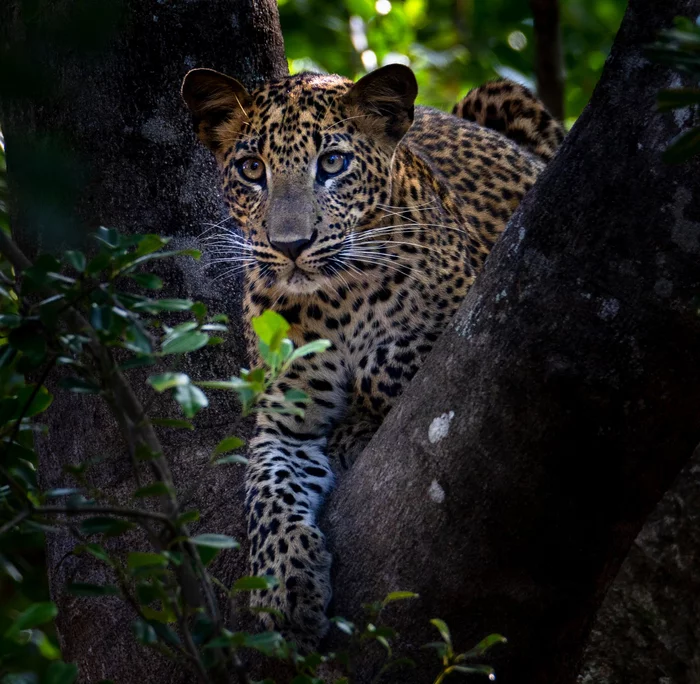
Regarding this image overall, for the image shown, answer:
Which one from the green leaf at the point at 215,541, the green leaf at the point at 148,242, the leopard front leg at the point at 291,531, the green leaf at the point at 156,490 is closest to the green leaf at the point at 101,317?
the green leaf at the point at 148,242

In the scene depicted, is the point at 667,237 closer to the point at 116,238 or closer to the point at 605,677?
the point at 116,238

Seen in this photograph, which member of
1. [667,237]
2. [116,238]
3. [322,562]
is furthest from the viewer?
[322,562]

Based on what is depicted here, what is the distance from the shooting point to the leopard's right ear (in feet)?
14.4

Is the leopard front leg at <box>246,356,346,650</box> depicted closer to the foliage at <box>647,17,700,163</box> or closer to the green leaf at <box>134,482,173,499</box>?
the green leaf at <box>134,482,173,499</box>

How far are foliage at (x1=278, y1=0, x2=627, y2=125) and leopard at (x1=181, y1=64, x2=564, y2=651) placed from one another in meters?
2.59

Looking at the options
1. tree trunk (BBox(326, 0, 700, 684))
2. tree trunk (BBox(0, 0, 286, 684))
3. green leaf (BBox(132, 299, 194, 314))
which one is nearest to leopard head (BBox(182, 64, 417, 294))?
tree trunk (BBox(0, 0, 286, 684))

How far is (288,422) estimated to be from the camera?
4.50m

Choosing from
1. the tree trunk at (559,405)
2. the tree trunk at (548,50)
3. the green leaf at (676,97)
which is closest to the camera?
the green leaf at (676,97)

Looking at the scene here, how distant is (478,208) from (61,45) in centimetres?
349

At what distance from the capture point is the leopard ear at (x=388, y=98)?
14.9 ft

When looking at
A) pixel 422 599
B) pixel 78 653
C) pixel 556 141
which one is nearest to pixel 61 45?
pixel 422 599

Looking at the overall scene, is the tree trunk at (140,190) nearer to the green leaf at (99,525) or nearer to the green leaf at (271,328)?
the green leaf at (271,328)

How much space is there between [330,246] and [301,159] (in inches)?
16.2

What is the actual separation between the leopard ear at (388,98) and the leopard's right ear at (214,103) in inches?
16.9
